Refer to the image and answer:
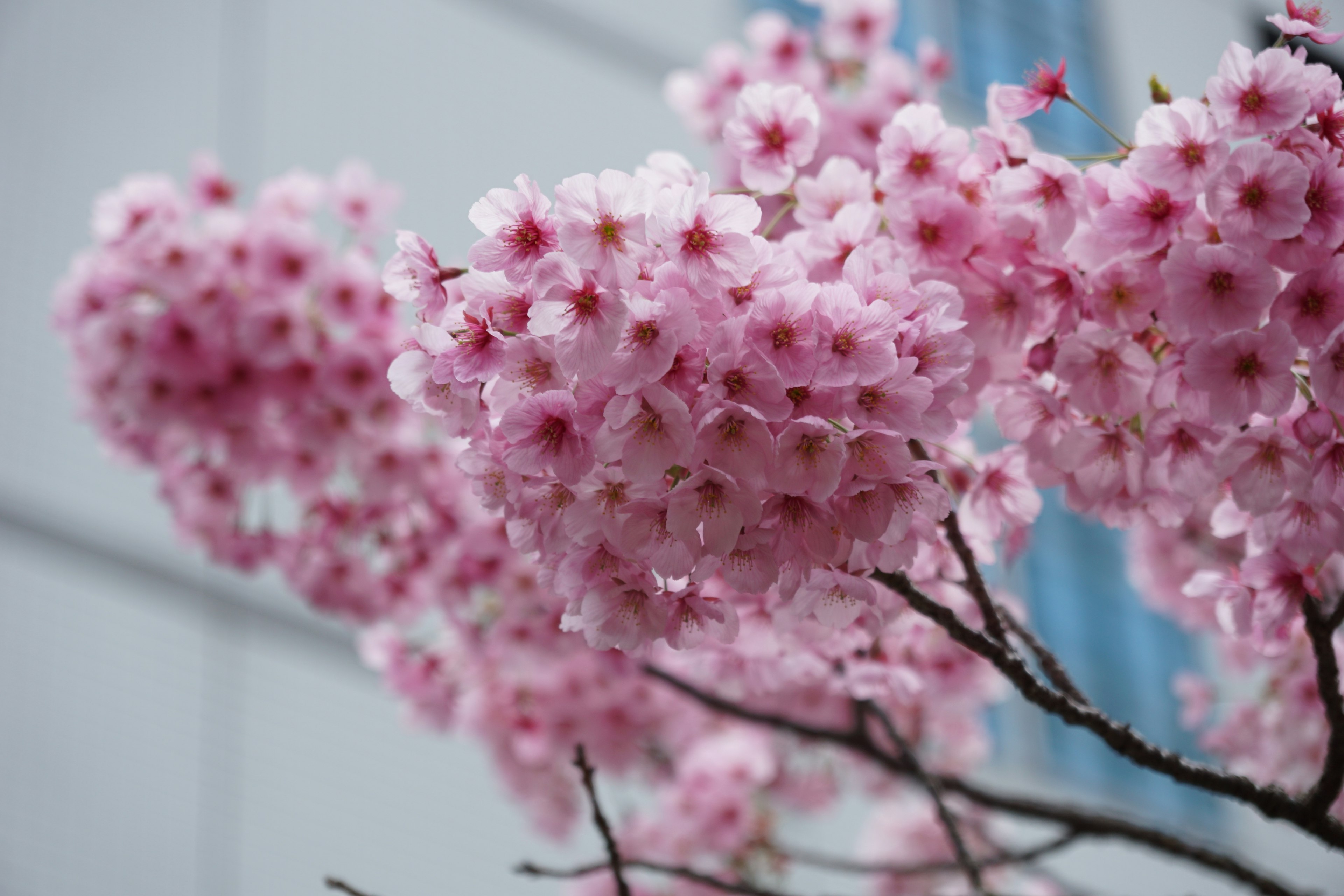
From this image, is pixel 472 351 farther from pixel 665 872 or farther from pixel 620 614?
pixel 665 872

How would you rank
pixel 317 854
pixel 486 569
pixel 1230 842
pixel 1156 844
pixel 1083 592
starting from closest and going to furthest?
pixel 1156 844
pixel 486 569
pixel 317 854
pixel 1230 842
pixel 1083 592

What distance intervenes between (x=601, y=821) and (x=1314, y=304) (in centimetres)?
68

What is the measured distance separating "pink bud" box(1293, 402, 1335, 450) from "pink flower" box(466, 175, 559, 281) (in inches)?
21.2

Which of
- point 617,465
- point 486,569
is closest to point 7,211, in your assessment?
point 486,569

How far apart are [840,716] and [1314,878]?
143 inches

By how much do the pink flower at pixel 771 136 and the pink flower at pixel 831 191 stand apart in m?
0.03

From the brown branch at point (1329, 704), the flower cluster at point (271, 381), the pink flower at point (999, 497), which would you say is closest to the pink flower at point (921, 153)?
the pink flower at point (999, 497)

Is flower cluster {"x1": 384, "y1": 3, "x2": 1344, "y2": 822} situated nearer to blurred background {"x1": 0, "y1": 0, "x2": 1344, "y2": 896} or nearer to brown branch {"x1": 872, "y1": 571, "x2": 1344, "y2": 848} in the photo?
brown branch {"x1": 872, "y1": 571, "x2": 1344, "y2": 848}

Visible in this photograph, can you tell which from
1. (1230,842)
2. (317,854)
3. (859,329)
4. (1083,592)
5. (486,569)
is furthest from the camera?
(1083,592)

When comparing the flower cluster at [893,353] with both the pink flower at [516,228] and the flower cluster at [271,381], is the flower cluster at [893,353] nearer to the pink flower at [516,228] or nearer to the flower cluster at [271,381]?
the pink flower at [516,228]

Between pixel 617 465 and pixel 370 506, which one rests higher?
pixel 370 506

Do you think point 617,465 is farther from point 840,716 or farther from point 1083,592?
point 1083,592

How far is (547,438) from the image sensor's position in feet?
2.20

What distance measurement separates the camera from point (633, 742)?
1842 mm
